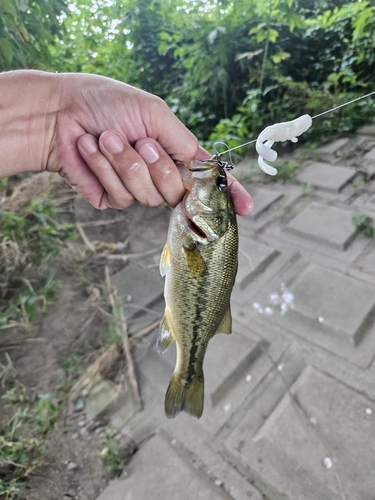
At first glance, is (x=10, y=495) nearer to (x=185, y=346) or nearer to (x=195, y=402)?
(x=195, y=402)

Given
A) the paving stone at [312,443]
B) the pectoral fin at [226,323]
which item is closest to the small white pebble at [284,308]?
the paving stone at [312,443]

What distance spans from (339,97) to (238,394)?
407 cm

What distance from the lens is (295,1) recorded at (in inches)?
182

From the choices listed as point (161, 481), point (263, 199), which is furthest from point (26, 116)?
point (263, 199)

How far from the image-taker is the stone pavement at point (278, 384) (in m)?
1.73

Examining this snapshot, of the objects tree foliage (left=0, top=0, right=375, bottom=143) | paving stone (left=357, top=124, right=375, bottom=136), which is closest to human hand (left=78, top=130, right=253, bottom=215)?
tree foliage (left=0, top=0, right=375, bottom=143)

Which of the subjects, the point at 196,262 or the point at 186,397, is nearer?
the point at 196,262

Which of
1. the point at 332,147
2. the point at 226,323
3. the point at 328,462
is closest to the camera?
the point at 226,323

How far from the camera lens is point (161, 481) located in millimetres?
1795

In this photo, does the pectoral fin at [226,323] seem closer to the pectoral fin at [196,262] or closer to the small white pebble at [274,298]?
the pectoral fin at [196,262]

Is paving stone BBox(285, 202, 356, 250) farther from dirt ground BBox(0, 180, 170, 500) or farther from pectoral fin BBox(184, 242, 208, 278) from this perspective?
pectoral fin BBox(184, 242, 208, 278)

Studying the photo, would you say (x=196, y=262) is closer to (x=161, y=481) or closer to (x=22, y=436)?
(x=161, y=481)

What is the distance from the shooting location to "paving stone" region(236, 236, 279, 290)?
2723 millimetres

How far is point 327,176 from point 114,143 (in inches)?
115
